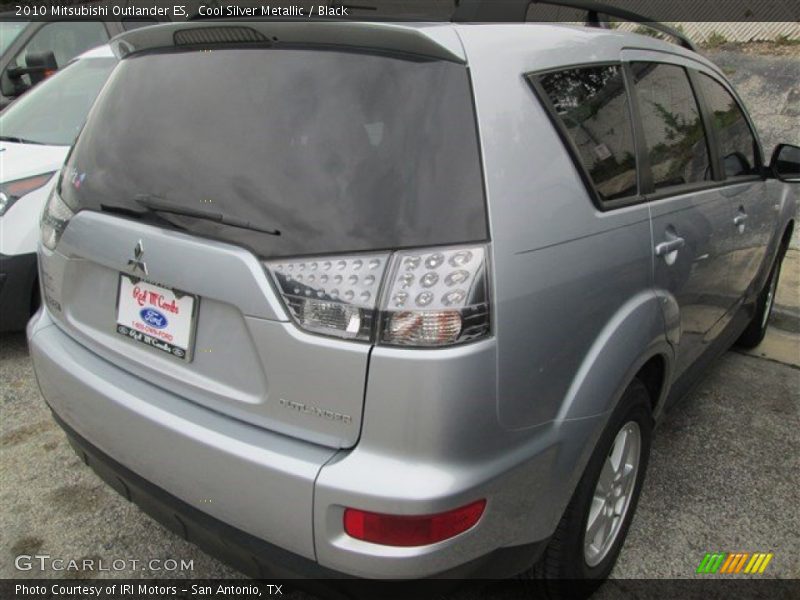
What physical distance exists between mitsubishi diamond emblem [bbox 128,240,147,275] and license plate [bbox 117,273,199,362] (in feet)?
0.13

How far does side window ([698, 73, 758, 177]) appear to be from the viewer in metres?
2.96

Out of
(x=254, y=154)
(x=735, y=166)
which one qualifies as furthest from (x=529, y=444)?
(x=735, y=166)

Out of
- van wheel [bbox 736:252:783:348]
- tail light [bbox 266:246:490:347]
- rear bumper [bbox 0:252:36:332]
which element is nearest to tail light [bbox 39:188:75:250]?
tail light [bbox 266:246:490:347]

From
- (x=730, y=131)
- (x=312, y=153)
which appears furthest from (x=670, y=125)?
(x=312, y=153)

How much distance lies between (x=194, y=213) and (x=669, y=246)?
4.84ft

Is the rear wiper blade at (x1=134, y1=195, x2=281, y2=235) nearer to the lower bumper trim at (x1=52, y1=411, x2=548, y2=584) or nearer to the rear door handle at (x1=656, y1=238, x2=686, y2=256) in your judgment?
the lower bumper trim at (x1=52, y1=411, x2=548, y2=584)

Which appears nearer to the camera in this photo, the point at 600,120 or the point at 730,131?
the point at 600,120

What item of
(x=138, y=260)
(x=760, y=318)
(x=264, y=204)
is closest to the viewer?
(x=264, y=204)

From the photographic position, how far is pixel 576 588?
2.12 m

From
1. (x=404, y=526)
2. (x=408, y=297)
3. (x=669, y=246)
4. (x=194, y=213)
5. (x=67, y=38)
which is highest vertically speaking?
(x=67, y=38)

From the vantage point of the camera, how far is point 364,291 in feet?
4.91

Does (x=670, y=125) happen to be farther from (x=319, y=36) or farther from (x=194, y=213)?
(x=194, y=213)

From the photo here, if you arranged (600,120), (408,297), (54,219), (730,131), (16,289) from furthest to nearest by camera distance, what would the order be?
1. (16,289)
2. (730,131)
3. (54,219)
4. (600,120)
5. (408,297)

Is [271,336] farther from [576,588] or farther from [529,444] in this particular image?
[576,588]
